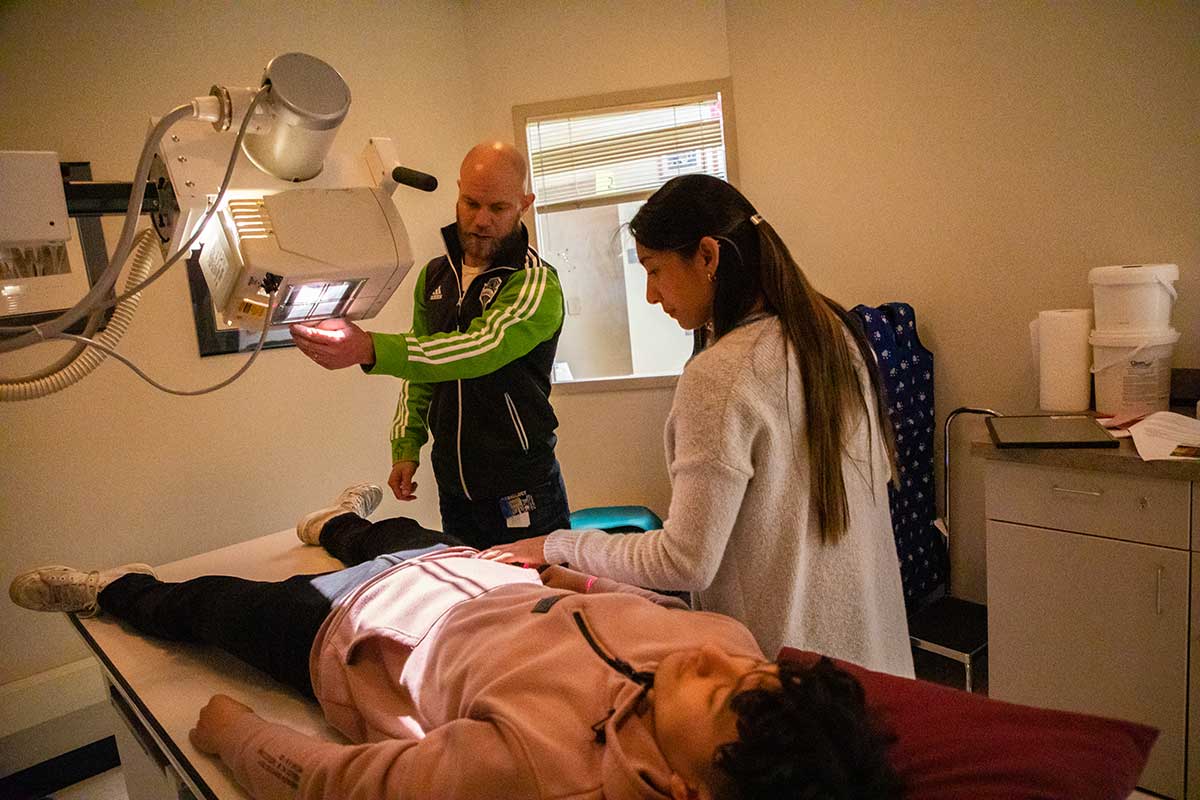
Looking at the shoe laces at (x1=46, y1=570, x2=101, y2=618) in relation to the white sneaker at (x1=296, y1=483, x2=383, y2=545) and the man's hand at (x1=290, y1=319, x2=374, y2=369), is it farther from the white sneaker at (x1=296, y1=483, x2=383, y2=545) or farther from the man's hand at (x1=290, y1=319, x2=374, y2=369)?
the man's hand at (x1=290, y1=319, x2=374, y2=369)

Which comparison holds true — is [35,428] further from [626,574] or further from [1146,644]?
[1146,644]

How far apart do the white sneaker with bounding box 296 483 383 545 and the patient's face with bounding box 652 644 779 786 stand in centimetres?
126

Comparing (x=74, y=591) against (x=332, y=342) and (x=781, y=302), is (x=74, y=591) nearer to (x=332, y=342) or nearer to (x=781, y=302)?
(x=332, y=342)

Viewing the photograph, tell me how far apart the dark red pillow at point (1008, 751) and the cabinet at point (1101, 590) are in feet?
3.94

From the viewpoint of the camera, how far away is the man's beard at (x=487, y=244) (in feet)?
6.61

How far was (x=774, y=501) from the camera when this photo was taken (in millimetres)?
1172

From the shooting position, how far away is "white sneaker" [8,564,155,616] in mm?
1687

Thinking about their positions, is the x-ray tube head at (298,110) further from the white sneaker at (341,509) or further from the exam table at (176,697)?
the white sneaker at (341,509)

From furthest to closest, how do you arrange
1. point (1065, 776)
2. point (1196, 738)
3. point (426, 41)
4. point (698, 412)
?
point (426, 41), point (1196, 738), point (698, 412), point (1065, 776)

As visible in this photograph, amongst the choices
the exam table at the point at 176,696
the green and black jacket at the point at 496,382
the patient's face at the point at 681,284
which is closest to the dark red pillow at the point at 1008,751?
the patient's face at the point at 681,284

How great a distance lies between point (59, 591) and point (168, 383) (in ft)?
3.43

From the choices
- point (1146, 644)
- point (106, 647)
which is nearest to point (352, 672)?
point (106, 647)

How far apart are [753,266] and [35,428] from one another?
2184 millimetres

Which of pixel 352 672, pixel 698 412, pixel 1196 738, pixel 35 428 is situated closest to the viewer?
pixel 698 412
